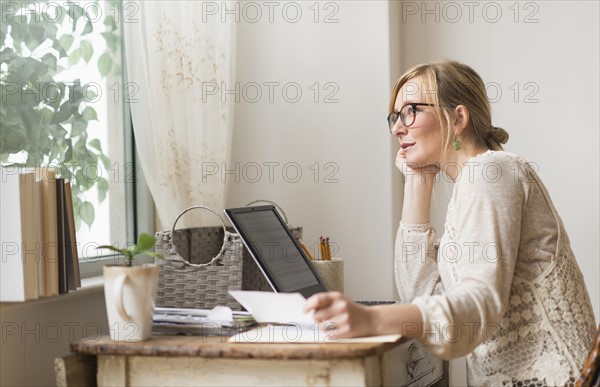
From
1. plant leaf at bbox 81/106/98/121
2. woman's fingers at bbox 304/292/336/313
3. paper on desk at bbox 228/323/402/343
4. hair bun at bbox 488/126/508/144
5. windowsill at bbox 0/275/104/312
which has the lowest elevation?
paper on desk at bbox 228/323/402/343

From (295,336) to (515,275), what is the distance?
46 cm

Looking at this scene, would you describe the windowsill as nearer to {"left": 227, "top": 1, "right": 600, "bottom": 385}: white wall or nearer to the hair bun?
{"left": 227, "top": 1, "right": 600, "bottom": 385}: white wall

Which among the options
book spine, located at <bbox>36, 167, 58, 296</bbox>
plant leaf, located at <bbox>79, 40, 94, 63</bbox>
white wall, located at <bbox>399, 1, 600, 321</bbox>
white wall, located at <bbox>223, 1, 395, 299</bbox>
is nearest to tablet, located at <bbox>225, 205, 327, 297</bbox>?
book spine, located at <bbox>36, 167, 58, 296</bbox>

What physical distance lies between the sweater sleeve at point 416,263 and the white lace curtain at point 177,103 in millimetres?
515

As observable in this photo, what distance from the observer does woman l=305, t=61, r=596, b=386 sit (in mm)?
1474

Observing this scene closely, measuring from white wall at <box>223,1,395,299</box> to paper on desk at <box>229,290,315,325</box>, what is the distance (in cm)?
86

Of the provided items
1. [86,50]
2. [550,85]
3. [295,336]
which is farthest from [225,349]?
[550,85]

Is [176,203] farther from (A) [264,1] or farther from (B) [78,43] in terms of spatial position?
(A) [264,1]

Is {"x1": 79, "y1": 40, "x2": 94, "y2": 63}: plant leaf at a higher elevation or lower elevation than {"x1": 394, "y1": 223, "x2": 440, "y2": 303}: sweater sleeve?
higher

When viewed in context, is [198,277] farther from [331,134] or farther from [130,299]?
[331,134]

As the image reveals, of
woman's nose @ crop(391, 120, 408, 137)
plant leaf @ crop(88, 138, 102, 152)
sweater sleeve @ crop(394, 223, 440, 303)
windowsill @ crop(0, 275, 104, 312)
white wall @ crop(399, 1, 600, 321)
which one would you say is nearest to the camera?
windowsill @ crop(0, 275, 104, 312)

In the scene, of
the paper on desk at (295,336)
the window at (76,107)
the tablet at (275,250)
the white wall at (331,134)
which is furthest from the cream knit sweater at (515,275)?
the window at (76,107)

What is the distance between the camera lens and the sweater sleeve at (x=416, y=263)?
2002mm

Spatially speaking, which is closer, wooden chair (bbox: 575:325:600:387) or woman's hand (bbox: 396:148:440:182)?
wooden chair (bbox: 575:325:600:387)
